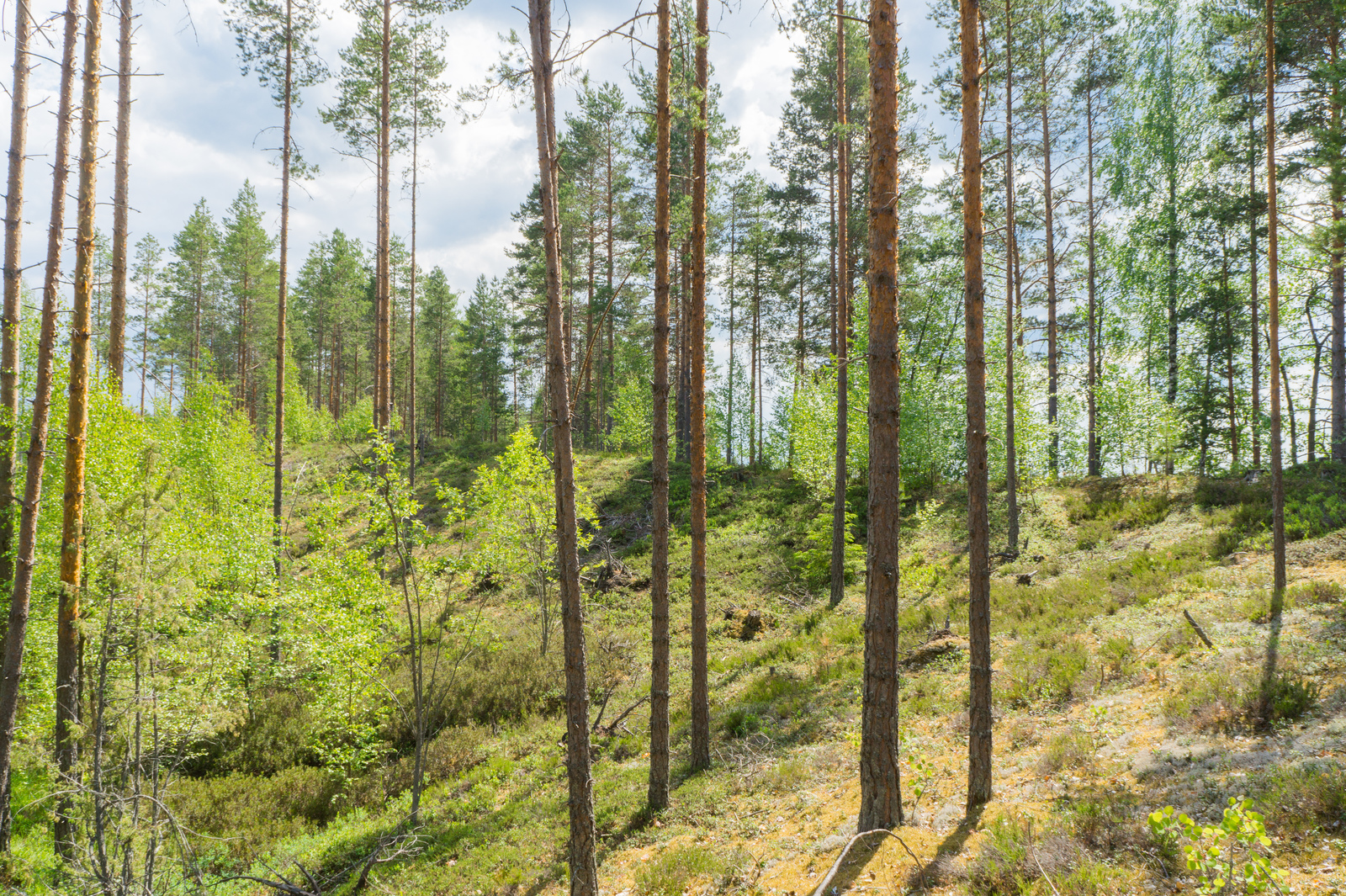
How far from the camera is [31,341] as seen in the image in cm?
1064

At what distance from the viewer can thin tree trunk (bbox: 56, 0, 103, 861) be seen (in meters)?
8.00

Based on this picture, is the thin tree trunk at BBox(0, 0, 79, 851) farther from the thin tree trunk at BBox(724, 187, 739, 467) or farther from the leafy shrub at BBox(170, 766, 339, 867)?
the thin tree trunk at BBox(724, 187, 739, 467)

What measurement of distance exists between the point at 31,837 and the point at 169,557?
6394mm

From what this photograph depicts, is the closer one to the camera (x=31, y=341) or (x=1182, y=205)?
(x=31, y=341)

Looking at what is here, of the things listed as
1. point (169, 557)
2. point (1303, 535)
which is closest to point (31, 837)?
point (169, 557)

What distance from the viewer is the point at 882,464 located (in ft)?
18.7

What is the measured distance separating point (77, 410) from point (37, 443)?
0.61 m

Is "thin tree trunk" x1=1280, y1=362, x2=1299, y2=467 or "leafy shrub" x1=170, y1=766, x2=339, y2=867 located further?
"thin tree trunk" x1=1280, y1=362, x2=1299, y2=467

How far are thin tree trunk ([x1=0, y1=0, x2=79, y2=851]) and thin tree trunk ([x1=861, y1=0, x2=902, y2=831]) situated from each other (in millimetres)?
9760

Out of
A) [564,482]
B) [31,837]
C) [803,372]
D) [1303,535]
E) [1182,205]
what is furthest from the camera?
[803,372]

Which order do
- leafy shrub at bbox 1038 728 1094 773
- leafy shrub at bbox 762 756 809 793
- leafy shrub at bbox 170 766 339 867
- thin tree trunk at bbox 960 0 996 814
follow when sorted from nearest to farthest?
1. thin tree trunk at bbox 960 0 996 814
2. leafy shrub at bbox 1038 728 1094 773
3. leafy shrub at bbox 762 756 809 793
4. leafy shrub at bbox 170 766 339 867

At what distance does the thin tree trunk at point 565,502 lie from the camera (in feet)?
16.8

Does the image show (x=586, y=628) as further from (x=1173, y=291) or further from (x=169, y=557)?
(x=1173, y=291)

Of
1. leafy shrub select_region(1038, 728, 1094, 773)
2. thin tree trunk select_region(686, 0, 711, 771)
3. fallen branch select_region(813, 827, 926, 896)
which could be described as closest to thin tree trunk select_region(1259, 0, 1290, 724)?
leafy shrub select_region(1038, 728, 1094, 773)
